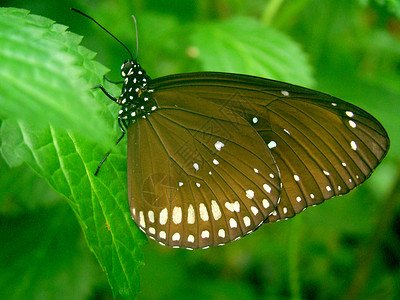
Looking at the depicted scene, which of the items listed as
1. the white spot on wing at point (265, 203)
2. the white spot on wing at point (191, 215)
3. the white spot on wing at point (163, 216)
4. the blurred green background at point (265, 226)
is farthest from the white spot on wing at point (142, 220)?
the blurred green background at point (265, 226)

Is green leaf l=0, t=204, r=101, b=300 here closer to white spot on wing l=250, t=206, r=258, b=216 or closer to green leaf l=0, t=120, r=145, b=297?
green leaf l=0, t=120, r=145, b=297

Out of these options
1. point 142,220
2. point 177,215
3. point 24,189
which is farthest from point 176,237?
point 24,189

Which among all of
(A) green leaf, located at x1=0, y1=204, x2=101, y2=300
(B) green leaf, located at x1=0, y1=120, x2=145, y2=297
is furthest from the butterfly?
(A) green leaf, located at x1=0, y1=204, x2=101, y2=300

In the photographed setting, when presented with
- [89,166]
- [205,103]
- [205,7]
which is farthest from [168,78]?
[205,7]

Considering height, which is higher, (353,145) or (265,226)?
(265,226)

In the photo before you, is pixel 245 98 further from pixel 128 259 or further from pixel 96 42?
pixel 96 42

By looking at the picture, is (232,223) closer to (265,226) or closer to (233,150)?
(233,150)

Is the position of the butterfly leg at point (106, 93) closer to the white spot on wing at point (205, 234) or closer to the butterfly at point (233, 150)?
the butterfly at point (233, 150)
